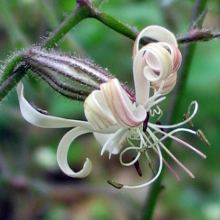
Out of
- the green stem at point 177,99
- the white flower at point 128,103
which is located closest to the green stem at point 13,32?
the green stem at point 177,99

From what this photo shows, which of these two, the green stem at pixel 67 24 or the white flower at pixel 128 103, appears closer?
the white flower at pixel 128 103

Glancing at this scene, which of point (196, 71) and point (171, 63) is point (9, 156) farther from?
point (171, 63)

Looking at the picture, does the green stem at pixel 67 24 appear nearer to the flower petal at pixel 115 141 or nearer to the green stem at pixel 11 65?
the green stem at pixel 11 65

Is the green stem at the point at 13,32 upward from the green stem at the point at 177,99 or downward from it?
upward

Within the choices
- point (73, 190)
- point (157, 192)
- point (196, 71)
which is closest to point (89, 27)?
point (196, 71)

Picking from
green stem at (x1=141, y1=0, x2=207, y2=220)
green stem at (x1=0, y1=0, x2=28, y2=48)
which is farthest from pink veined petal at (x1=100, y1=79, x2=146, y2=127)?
green stem at (x1=0, y1=0, x2=28, y2=48)

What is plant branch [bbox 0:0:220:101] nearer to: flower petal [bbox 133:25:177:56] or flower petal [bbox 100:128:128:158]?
flower petal [bbox 133:25:177:56]
